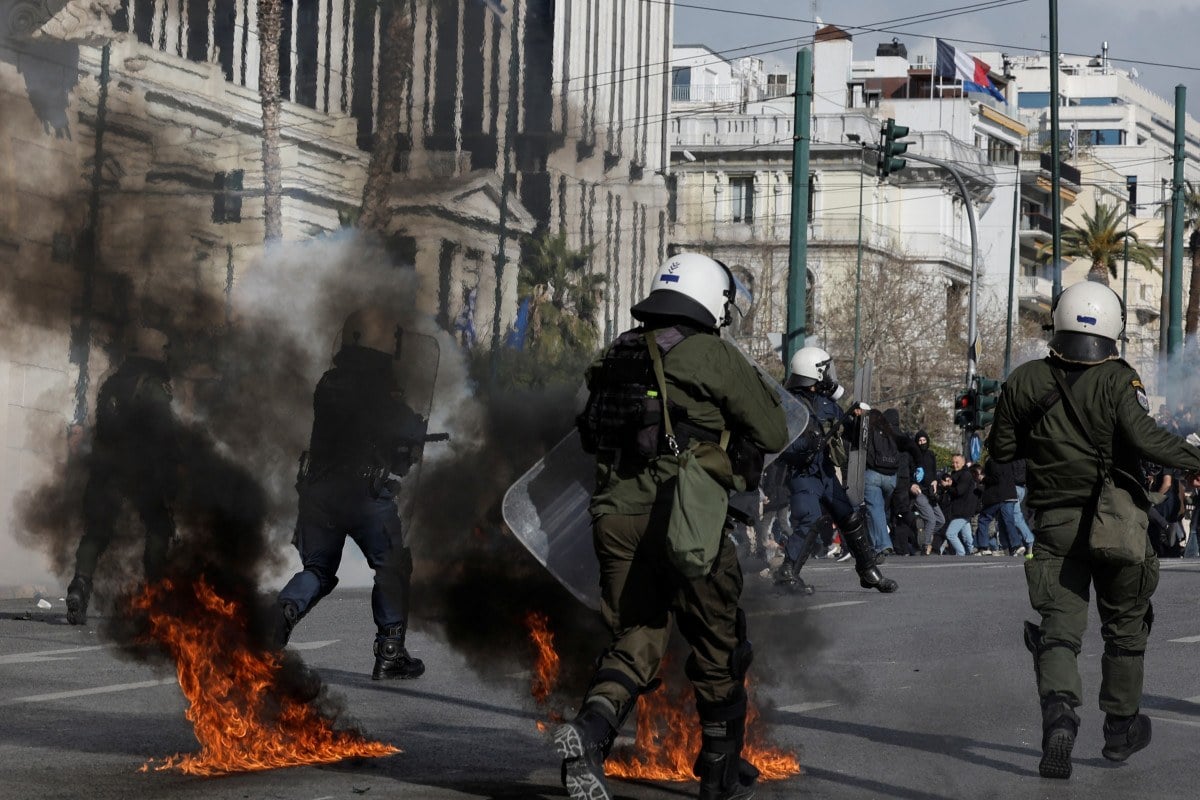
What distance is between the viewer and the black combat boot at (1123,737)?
672 centimetres

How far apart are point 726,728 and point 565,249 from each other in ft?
8.13

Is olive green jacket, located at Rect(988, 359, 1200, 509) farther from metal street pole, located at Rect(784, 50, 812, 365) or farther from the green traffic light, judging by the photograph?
the green traffic light

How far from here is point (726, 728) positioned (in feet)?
18.4

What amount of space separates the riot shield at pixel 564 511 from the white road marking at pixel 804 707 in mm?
2069

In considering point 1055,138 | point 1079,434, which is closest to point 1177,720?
point 1079,434

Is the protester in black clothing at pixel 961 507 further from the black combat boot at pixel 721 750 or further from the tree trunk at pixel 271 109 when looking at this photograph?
the black combat boot at pixel 721 750

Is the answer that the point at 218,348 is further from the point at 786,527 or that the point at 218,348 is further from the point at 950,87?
the point at 950,87

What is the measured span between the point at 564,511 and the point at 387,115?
5.18ft

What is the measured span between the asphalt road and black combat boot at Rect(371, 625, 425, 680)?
17 cm

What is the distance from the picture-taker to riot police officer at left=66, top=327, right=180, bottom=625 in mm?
6609

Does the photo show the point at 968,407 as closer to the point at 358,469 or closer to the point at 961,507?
the point at 961,507

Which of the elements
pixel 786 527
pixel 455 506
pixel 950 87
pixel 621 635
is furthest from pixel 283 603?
pixel 950 87

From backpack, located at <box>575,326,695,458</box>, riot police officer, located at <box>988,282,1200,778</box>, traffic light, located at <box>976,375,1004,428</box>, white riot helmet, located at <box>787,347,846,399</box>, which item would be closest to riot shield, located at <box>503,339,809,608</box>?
backpack, located at <box>575,326,695,458</box>

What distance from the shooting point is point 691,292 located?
5.70m
